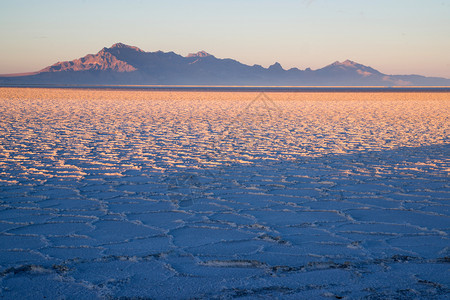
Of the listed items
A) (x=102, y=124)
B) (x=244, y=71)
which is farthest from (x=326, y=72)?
(x=102, y=124)

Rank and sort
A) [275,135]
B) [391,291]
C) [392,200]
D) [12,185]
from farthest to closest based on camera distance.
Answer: [275,135] → [12,185] → [392,200] → [391,291]

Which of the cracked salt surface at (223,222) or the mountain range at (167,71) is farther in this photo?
the mountain range at (167,71)

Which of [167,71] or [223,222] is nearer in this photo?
[223,222]

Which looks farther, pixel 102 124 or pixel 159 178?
pixel 102 124

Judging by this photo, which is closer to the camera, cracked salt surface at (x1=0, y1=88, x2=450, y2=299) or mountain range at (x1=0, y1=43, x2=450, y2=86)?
cracked salt surface at (x1=0, y1=88, x2=450, y2=299)

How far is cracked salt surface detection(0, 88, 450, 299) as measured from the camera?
6.37 ft

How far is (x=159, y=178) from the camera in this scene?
402 centimetres

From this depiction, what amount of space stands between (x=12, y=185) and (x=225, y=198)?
64.9 inches

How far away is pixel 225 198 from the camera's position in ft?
11.1

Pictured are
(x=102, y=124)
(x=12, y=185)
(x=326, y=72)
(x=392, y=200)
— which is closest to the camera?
(x=392, y=200)

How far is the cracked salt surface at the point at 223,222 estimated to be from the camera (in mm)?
1942

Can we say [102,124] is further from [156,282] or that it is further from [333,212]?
[156,282]

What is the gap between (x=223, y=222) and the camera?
110 inches

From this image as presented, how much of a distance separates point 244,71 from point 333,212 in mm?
178688
